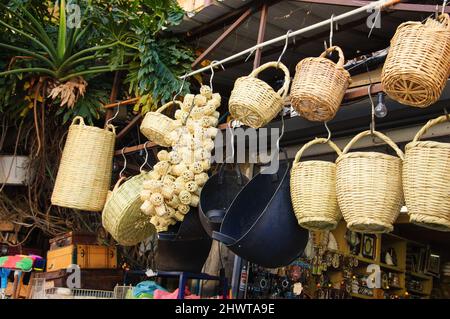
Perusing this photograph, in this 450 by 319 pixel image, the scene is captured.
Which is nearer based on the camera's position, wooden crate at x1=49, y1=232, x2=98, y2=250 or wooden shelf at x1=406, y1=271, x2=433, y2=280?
wooden crate at x1=49, y1=232, x2=98, y2=250

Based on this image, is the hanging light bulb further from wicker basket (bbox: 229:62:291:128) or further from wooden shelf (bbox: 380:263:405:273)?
wooden shelf (bbox: 380:263:405:273)

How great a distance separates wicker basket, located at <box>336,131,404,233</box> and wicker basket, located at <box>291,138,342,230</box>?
0.51 feet

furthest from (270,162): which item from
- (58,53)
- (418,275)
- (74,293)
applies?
(418,275)

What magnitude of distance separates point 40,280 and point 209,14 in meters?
2.36

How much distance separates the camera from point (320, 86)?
2.97 meters

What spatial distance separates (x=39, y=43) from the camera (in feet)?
15.9

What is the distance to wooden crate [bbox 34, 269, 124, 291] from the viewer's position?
15.5 ft

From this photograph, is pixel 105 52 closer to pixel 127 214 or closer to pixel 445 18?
pixel 127 214

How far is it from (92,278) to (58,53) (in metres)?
1.58

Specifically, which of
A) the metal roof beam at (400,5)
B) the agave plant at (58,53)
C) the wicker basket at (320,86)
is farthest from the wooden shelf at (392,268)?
the wicker basket at (320,86)

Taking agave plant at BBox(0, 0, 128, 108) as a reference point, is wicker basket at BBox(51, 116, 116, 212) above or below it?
below

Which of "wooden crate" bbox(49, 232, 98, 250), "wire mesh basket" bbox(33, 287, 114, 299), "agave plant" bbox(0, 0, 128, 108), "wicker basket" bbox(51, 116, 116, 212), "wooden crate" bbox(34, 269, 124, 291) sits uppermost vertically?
"agave plant" bbox(0, 0, 128, 108)

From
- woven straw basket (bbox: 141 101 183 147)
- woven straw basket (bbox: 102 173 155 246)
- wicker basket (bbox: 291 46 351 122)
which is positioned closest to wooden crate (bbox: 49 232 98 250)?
woven straw basket (bbox: 102 173 155 246)

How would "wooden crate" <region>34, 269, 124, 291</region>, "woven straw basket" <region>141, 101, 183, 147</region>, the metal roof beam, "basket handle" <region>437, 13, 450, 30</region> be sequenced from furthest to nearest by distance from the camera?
1. "wooden crate" <region>34, 269, 124, 291</region>
2. "woven straw basket" <region>141, 101, 183, 147</region>
3. the metal roof beam
4. "basket handle" <region>437, 13, 450, 30</region>
